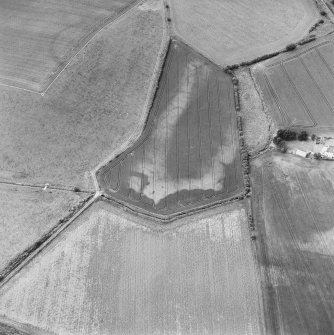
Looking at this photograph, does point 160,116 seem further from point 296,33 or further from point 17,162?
point 296,33

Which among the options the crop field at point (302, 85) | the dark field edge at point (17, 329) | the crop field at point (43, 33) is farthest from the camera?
the crop field at point (43, 33)

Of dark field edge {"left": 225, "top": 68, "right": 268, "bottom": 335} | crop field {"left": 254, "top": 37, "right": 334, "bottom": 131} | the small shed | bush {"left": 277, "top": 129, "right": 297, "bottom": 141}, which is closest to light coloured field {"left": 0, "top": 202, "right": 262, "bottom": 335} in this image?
dark field edge {"left": 225, "top": 68, "right": 268, "bottom": 335}

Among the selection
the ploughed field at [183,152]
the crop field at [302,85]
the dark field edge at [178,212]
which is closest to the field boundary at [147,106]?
the ploughed field at [183,152]

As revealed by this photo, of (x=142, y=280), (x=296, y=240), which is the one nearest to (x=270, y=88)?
(x=296, y=240)

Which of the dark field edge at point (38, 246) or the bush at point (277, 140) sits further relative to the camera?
the bush at point (277, 140)

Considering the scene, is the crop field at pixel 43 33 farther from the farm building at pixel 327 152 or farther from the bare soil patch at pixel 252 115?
Result: the farm building at pixel 327 152
